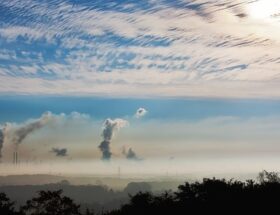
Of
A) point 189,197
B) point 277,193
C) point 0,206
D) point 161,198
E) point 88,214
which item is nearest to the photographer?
point 277,193

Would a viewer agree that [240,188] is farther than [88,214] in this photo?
No

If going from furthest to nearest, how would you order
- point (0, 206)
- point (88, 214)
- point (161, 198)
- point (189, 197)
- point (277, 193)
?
point (88, 214) → point (0, 206) → point (161, 198) → point (189, 197) → point (277, 193)

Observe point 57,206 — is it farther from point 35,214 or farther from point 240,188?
point 240,188

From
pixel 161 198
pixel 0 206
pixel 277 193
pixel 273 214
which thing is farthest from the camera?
pixel 0 206

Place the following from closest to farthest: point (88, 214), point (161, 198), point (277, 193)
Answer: point (277, 193) → point (161, 198) → point (88, 214)

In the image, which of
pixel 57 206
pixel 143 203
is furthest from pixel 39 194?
pixel 143 203

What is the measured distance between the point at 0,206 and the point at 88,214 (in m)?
21.5

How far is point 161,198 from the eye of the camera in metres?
102

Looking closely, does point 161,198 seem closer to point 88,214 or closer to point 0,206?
point 88,214

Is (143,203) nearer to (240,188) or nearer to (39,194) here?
(240,188)

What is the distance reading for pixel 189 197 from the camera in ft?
313

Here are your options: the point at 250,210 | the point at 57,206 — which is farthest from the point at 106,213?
the point at 250,210

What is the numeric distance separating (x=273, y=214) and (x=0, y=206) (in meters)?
62.3

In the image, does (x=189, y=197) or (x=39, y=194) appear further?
(x=39, y=194)
